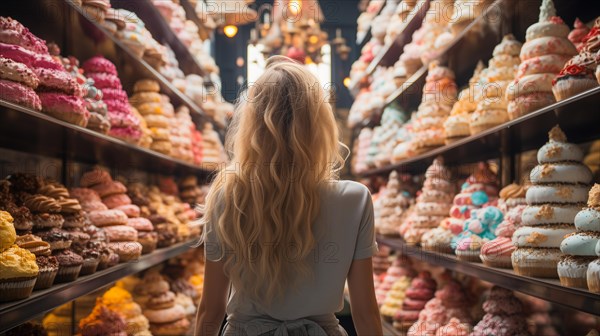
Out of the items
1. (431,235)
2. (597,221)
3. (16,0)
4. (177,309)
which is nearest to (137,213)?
(177,309)

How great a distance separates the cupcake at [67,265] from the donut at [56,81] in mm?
650

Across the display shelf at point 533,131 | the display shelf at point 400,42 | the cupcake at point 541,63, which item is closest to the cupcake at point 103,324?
the display shelf at point 533,131

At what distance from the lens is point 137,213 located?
3596 mm

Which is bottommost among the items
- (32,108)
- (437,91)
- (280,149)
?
(280,149)

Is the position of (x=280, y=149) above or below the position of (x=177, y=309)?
above

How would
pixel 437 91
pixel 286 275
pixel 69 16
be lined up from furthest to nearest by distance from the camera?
pixel 437 91 < pixel 69 16 < pixel 286 275

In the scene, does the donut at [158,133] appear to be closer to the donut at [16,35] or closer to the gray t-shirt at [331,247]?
the donut at [16,35]

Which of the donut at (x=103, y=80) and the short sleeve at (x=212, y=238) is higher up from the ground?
the donut at (x=103, y=80)

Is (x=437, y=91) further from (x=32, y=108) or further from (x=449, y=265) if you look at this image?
(x=32, y=108)

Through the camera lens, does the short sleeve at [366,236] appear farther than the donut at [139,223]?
No

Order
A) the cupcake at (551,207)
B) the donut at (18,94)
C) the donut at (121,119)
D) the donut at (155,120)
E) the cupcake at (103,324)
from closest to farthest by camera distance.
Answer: the donut at (18,94) → the cupcake at (551,207) → the cupcake at (103,324) → the donut at (121,119) → the donut at (155,120)

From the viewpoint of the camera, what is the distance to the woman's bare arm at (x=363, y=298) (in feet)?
6.06

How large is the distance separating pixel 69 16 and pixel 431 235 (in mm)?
2141

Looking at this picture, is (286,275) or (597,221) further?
(597,221)
